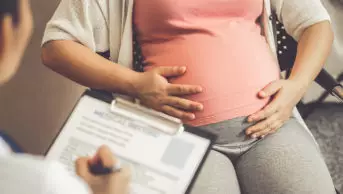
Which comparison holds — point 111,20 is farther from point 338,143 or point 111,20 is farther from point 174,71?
point 338,143

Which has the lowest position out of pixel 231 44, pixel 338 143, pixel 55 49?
pixel 338 143

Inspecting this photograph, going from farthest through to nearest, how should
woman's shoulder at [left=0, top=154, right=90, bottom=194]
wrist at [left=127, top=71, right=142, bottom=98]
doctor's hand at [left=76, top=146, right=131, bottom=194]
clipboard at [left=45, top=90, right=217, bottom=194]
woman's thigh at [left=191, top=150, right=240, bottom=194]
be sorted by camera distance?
wrist at [left=127, top=71, right=142, bottom=98] < woman's thigh at [left=191, top=150, right=240, bottom=194] < clipboard at [left=45, top=90, right=217, bottom=194] < doctor's hand at [left=76, top=146, right=131, bottom=194] < woman's shoulder at [left=0, top=154, right=90, bottom=194]

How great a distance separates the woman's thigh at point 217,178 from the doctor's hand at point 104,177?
0.28 m

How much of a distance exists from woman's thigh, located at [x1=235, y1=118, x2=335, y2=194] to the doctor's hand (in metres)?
0.37

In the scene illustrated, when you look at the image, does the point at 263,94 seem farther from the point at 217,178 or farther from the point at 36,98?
the point at 36,98

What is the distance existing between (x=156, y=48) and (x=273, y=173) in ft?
1.10

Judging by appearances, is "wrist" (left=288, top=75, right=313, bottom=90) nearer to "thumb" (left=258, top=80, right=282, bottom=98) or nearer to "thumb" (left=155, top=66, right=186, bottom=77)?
"thumb" (left=258, top=80, right=282, bottom=98)

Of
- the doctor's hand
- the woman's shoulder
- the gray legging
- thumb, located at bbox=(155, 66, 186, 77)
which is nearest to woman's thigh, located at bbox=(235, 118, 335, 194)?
the gray legging

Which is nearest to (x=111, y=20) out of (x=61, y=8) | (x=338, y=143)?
(x=61, y=8)

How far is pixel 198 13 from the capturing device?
1012 millimetres

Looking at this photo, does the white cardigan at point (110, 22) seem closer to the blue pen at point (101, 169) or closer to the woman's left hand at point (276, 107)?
the woman's left hand at point (276, 107)

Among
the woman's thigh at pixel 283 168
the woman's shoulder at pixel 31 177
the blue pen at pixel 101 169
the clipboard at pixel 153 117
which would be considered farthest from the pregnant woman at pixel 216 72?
the woman's shoulder at pixel 31 177

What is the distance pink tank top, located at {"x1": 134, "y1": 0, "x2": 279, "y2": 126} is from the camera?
→ 3.17ft

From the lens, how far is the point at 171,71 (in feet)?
3.17
